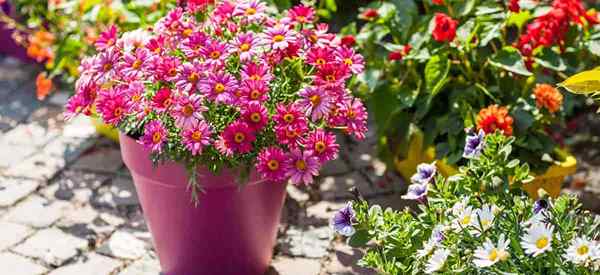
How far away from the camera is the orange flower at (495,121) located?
2.93 metres

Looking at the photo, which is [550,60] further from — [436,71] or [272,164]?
[272,164]

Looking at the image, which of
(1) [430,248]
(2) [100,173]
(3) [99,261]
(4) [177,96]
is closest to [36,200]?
(2) [100,173]

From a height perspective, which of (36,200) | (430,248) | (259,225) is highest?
(430,248)

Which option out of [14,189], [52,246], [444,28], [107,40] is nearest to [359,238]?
[444,28]

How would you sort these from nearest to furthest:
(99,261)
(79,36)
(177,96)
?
(177,96)
(99,261)
(79,36)

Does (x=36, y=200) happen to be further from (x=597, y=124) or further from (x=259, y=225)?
(x=597, y=124)

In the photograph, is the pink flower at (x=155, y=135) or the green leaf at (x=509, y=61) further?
the green leaf at (x=509, y=61)

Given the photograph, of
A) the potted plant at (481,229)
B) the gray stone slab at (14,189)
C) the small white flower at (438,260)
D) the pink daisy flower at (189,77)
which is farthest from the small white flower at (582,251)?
the gray stone slab at (14,189)

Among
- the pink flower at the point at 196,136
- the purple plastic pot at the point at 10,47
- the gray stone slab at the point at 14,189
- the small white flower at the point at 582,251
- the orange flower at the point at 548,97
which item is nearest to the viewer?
the small white flower at the point at 582,251

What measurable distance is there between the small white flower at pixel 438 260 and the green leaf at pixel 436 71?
3.11ft

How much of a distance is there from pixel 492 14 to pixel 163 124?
130 centimetres

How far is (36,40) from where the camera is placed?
393cm

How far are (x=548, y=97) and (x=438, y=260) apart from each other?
990 mm

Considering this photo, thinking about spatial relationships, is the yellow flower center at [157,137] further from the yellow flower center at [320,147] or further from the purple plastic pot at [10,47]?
the purple plastic pot at [10,47]
